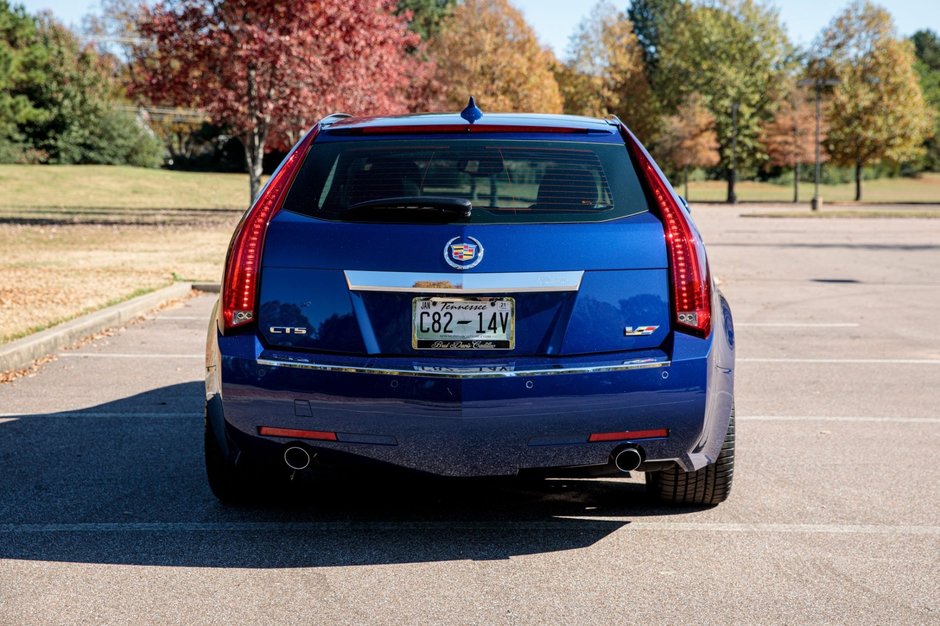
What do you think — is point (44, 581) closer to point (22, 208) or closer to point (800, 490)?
point (800, 490)

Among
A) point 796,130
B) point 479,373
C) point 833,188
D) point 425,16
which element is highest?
point 425,16

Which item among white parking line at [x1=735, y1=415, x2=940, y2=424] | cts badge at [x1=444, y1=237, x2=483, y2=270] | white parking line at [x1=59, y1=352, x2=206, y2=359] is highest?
cts badge at [x1=444, y1=237, x2=483, y2=270]

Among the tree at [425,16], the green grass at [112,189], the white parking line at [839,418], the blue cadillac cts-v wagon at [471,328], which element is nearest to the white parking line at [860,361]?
the white parking line at [839,418]

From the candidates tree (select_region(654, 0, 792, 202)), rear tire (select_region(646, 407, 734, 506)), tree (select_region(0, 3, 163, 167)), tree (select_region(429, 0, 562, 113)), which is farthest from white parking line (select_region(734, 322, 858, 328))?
tree (select_region(654, 0, 792, 202))

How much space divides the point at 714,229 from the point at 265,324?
3035 cm

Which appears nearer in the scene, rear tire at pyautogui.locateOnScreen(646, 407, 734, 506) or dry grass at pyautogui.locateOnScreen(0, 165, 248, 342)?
rear tire at pyautogui.locateOnScreen(646, 407, 734, 506)

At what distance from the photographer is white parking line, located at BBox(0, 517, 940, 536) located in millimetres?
4672

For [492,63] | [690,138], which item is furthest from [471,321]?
[690,138]

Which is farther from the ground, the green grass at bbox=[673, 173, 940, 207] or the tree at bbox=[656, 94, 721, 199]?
the tree at bbox=[656, 94, 721, 199]

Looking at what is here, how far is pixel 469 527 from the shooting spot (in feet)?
15.6

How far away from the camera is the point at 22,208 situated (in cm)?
3475

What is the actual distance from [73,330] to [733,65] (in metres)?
62.1

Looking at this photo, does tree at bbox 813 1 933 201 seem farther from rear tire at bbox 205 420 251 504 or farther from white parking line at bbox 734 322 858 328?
rear tire at bbox 205 420 251 504

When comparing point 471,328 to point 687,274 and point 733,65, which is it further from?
point 733,65
